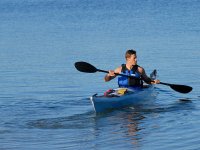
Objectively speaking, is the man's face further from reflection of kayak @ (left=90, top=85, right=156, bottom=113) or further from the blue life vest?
reflection of kayak @ (left=90, top=85, right=156, bottom=113)

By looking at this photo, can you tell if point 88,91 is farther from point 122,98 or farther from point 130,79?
point 122,98

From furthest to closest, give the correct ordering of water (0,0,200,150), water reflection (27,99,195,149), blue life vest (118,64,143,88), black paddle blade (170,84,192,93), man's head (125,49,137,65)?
black paddle blade (170,84,192,93) → blue life vest (118,64,143,88) → man's head (125,49,137,65) → water (0,0,200,150) → water reflection (27,99,195,149)

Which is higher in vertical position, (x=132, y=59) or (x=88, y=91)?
(x=132, y=59)

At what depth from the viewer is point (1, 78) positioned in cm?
2267

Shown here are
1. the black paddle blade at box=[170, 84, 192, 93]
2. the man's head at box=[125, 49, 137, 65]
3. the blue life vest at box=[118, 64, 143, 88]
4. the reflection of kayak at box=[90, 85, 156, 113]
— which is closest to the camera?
the reflection of kayak at box=[90, 85, 156, 113]

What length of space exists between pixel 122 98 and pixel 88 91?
3512 millimetres

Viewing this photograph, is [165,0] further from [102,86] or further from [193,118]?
[193,118]

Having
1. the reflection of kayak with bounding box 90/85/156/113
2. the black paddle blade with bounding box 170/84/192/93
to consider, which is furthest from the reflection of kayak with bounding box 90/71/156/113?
the black paddle blade with bounding box 170/84/192/93

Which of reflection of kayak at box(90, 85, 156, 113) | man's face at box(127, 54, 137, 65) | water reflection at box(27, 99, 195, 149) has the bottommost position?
water reflection at box(27, 99, 195, 149)

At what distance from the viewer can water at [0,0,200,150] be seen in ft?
44.4

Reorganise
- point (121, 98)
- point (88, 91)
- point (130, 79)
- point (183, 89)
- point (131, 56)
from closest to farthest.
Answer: point (121, 98)
point (131, 56)
point (130, 79)
point (183, 89)
point (88, 91)

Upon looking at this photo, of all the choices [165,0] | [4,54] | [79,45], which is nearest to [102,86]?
[4,54]

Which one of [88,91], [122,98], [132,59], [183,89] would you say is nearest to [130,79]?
[132,59]

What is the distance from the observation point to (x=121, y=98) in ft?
53.7
